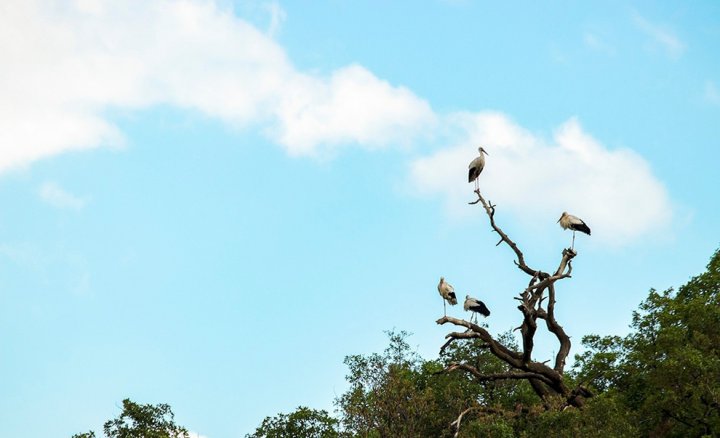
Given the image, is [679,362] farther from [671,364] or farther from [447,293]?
[447,293]

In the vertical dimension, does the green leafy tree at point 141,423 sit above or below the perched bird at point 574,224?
below

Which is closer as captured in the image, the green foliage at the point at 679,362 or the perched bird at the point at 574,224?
the green foliage at the point at 679,362

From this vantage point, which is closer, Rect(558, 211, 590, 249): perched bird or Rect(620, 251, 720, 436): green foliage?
Rect(620, 251, 720, 436): green foliage

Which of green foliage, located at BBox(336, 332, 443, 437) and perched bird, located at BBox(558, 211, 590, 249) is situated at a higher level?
perched bird, located at BBox(558, 211, 590, 249)

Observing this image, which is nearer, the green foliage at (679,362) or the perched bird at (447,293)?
the green foliage at (679,362)

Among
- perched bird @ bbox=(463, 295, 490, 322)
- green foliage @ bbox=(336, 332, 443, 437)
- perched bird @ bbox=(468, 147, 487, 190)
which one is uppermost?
perched bird @ bbox=(468, 147, 487, 190)

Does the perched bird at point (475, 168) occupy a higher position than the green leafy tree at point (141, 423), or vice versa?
the perched bird at point (475, 168)

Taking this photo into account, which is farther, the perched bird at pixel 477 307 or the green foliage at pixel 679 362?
the perched bird at pixel 477 307

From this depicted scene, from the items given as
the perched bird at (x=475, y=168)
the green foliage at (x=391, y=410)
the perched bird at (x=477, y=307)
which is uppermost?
the perched bird at (x=475, y=168)

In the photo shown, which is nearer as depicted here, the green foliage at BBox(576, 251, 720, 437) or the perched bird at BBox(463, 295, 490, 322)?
the green foliage at BBox(576, 251, 720, 437)

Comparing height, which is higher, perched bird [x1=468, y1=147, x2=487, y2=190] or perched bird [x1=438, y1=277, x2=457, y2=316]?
perched bird [x1=468, y1=147, x2=487, y2=190]

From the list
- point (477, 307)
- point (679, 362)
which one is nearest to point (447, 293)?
point (477, 307)

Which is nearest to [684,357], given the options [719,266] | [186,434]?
[719,266]

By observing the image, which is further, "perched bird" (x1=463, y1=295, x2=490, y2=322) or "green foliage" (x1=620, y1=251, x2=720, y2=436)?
"perched bird" (x1=463, y1=295, x2=490, y2=322)
